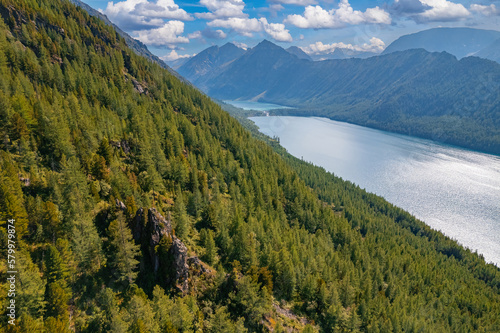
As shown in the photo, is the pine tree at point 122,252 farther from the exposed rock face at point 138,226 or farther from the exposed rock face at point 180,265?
the exposed rock face at point 180,265

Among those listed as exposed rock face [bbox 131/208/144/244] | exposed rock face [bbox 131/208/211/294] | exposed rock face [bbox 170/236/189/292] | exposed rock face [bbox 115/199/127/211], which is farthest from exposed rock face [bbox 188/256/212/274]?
exposed rock face [bbox 115/199/127/211]

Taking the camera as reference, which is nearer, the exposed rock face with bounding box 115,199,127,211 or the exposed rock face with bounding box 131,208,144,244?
the exposed rock face with bounding box 131,208,144,244

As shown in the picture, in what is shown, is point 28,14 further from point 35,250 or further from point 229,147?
point 35,250

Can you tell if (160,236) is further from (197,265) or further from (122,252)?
(197,265)

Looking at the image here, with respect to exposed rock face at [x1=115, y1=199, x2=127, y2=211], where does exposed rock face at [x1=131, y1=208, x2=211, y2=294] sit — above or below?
below

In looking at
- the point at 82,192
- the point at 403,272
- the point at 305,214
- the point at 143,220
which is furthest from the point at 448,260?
the point at 82,192

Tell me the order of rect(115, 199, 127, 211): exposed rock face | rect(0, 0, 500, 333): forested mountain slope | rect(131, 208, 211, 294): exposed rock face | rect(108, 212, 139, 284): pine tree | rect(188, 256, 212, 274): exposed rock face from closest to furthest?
rect(0, 0, 500, 333): forested mountain slope
rect(108, 212, 139, 284): pine tree
rect(131, 208, 211, 294): exposed rock face
rect(115, 199, 127, 211): exposed rock face
rect(188, 256, 212, 274): exposed rock face

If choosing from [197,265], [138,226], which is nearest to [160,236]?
[138,226]

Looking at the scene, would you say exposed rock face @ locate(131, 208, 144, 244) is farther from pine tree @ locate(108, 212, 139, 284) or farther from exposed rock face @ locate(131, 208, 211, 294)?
pine tree @ locate(108, 212, 139, 284)
